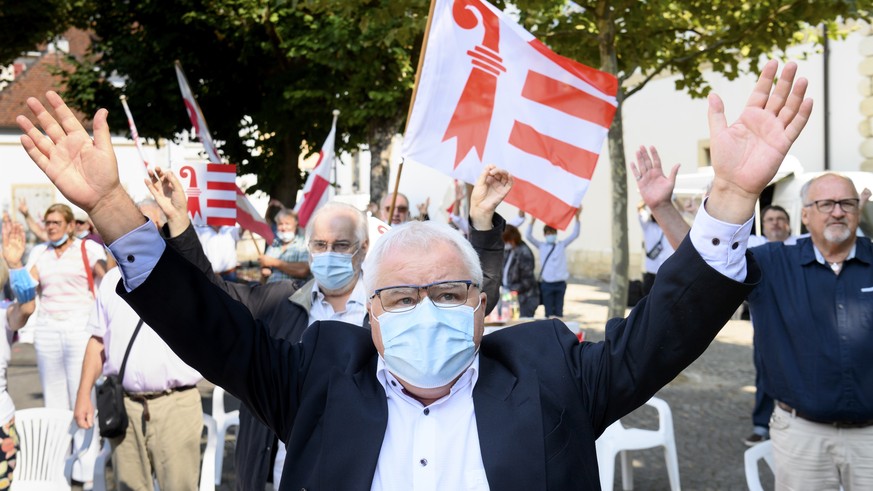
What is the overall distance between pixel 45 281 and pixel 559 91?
15.9 ft

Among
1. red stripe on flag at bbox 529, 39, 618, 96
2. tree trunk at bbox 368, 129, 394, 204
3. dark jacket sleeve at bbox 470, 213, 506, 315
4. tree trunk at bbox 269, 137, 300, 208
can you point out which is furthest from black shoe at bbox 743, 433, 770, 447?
tree trunk at bbox 269, 137, 300, 208

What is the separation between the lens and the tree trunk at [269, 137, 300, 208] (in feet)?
75.6

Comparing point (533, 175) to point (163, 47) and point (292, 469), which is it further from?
point (163, 47)

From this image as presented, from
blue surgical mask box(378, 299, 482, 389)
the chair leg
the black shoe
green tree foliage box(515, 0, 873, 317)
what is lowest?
the black shoe

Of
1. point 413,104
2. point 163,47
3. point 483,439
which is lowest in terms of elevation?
point 483,439

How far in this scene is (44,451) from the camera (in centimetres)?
562

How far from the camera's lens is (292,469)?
89.2 inches

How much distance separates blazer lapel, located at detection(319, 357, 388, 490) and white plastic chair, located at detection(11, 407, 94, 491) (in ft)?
12.5

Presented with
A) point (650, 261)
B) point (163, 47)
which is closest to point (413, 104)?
point (650, 261)

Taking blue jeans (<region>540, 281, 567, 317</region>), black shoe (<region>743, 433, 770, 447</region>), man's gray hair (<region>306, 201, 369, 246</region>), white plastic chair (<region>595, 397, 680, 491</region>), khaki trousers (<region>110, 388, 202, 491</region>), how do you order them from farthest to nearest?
blue jeans (<region>540, 281, 567, 317</region>) → black shoe (<region>743, 433, 770, 447</region>) → white plastic chair (<region>595, 397, 680, 491</region>) → khaki trousers (<region>110, 388, 202, 491</region>) → man's gray hair (<region>306, 201, 369, 246</region>)

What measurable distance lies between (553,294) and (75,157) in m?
11.4

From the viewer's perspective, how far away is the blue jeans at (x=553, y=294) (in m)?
13.2

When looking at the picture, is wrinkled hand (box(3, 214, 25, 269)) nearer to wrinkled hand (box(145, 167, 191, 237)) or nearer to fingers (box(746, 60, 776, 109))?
wrinkled hand (box(145, 167, 191, 237))

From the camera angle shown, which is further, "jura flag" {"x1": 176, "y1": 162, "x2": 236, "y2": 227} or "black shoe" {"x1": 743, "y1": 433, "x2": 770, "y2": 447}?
"black shoe" {"x1": 743, "y1": 433, "x2": 770, "y2": 447}
